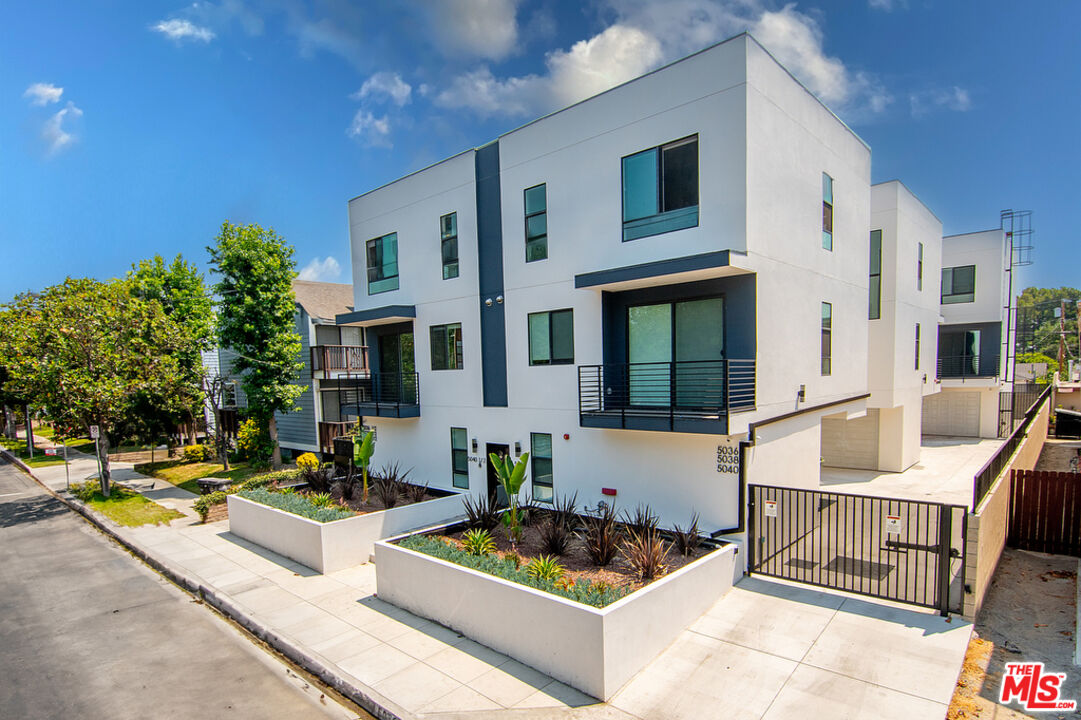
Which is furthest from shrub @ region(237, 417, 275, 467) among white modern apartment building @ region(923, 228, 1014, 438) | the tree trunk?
white modern apartment building @ region(923, 228, 1014, 438)

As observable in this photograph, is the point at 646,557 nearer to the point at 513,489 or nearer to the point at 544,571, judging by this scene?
the point at 544,571

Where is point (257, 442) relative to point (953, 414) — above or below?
above

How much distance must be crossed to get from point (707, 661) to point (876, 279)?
15.0m

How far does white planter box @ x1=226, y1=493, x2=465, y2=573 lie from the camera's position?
414 inches

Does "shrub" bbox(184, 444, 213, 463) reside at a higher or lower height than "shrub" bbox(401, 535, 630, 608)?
lower

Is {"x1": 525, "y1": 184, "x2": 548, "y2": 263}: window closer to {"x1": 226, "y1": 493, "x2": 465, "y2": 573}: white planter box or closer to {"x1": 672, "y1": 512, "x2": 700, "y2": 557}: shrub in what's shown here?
{"x1": 226, "y1": 493, "x2": 465, "y2": 573}: white planter box

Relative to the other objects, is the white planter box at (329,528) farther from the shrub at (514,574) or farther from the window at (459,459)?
the shrub at (514,574)

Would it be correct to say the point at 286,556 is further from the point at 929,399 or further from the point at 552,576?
the point at 929,399

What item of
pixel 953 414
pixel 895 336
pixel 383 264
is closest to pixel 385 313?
pixel 383 264

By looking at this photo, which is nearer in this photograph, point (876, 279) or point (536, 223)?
point (536, 223)

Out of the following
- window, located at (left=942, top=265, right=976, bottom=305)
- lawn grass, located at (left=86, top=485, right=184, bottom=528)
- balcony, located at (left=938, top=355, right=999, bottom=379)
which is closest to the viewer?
lawn grass, located at (left=86, top=485, right=184, bottom=528)

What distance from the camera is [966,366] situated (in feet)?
83.0

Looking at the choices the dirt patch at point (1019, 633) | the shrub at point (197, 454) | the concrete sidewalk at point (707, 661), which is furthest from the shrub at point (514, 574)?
the shrub at point (197, 454)

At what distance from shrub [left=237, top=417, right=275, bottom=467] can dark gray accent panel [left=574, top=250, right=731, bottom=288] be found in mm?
15280
